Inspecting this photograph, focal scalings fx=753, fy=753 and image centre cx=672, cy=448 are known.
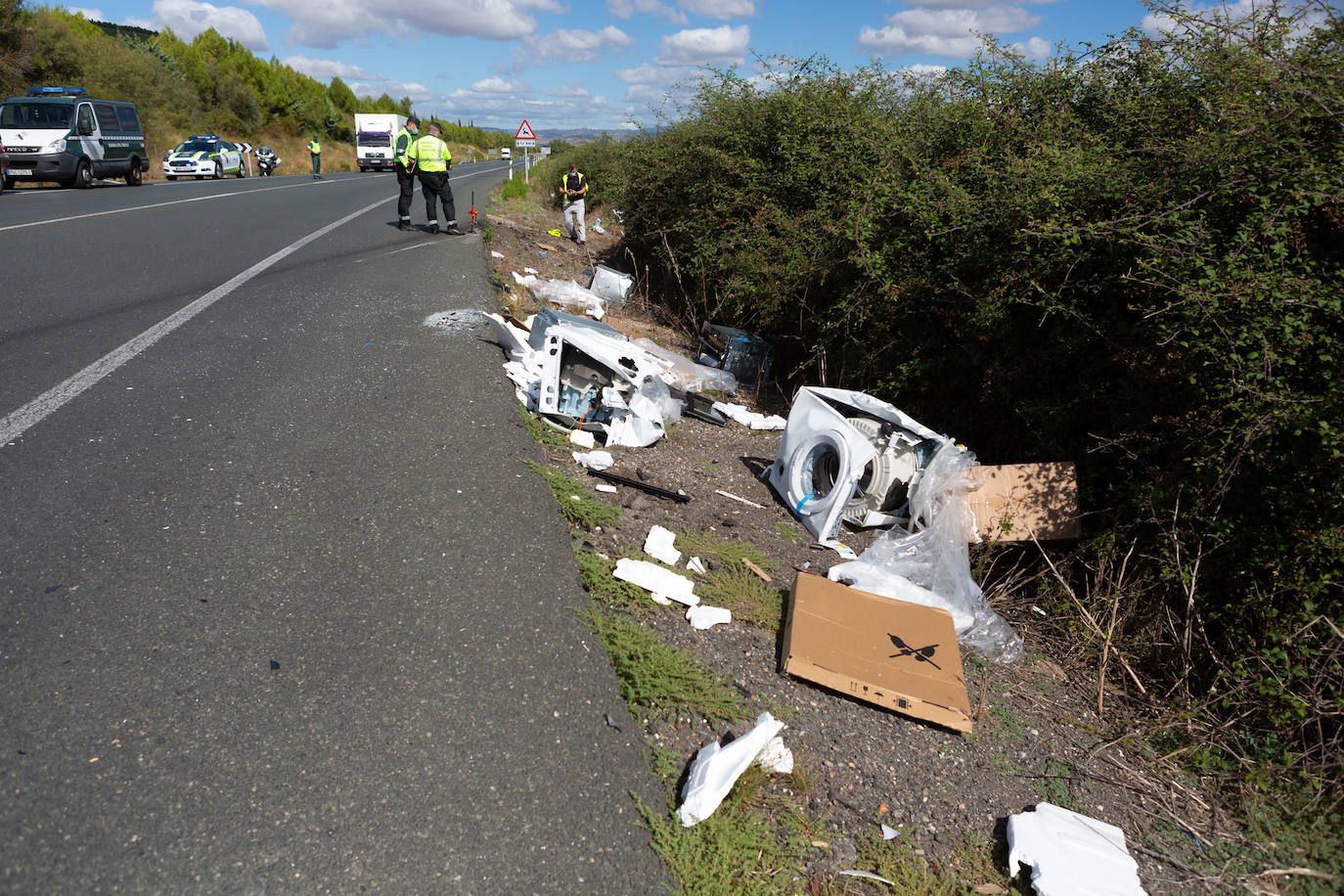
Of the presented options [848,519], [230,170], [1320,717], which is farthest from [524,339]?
[230,170]

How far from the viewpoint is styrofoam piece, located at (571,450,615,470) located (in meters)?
4.78

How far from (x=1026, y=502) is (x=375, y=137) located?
4288 centimetres

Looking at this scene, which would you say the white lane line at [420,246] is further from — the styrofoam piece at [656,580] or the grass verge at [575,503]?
the styrofoam piece at [656,580]

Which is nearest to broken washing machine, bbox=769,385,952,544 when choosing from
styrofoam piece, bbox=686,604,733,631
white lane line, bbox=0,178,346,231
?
styrofoam piece, bbox=686,604,733,631

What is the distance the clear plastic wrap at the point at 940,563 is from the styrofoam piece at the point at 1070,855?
48.9 inches

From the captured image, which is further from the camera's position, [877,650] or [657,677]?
[877,650]

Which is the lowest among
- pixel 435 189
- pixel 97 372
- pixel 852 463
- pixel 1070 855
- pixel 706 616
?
pixel 1070 855

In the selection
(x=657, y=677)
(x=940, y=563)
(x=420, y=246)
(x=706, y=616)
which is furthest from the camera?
(x=420, y=246)

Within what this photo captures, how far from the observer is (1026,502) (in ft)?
15.1

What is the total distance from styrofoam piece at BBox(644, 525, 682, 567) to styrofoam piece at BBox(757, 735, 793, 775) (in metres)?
1.28

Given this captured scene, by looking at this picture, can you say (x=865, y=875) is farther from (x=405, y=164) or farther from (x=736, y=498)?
(x=405, y=164)

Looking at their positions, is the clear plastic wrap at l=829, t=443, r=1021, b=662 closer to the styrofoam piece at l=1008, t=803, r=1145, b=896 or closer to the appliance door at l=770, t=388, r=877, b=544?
the appliance door at l=770, t=388, r=877, b=544

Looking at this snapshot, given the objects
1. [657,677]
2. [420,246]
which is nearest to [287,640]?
[657,677]

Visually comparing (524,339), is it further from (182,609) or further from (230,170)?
(230,170)
